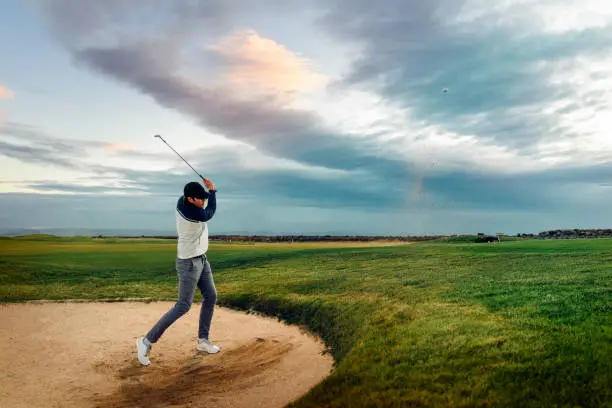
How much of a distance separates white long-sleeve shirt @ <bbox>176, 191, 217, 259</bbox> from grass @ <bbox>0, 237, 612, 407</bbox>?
3.88 m

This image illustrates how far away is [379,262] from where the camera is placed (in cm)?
2592

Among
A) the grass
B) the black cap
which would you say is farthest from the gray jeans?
the grass

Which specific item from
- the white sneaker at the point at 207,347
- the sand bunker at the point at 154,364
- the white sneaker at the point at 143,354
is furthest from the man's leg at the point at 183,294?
the white sneaker at the point at 207,347

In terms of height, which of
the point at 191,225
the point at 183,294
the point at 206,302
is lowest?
the point at 206,302

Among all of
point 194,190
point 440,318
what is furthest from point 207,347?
point 440,318

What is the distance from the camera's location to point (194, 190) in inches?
412

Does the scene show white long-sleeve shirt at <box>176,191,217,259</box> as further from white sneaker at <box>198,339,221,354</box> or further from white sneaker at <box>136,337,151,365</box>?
white sneaker at <box>198,339,221,354</box>

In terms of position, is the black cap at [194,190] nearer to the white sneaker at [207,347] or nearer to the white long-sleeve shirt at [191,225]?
the white long-sleeve shirt at [191,225]

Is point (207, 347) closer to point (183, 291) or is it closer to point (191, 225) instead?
point (183, 291)

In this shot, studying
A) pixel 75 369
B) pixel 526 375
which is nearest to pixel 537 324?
pixel 526 375

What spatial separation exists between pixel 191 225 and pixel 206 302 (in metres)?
1.96

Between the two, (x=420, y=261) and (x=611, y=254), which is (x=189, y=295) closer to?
(x=420, y=261)

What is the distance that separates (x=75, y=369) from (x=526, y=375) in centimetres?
893

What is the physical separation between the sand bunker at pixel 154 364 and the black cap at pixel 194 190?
3636 mm
